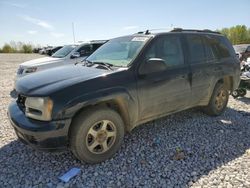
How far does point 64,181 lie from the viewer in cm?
299

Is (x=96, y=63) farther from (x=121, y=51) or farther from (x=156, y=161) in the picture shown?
(x=156, y=161)

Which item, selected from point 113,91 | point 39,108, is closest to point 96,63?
point 113,91

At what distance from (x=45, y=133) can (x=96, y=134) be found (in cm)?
70

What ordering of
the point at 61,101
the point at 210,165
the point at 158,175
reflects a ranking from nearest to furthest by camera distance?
1. the point at 61,101
2. the point at 158,175
3. the point at 210,165

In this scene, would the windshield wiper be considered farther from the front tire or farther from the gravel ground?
the gravel ground

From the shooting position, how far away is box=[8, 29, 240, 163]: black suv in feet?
9.62

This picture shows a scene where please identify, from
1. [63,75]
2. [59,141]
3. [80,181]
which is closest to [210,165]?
Answer: [80,181]

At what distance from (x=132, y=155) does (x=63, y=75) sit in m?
1.57

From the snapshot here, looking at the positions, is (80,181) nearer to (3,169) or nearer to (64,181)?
(64,181)

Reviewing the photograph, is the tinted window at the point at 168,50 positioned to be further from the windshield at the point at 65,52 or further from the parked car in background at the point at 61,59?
the windshield at the point at 65,52

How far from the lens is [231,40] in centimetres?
4609

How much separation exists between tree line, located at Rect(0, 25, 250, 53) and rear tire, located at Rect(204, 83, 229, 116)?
3982 centimetres

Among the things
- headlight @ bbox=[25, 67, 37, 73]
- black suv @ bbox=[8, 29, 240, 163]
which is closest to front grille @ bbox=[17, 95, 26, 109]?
black suv @ bbox=[8, 29, 240, 163]

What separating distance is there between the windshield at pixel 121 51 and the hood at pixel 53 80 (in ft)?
1.40
